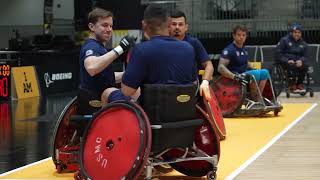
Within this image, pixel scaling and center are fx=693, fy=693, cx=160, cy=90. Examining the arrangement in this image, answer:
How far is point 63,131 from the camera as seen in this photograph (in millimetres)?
6688

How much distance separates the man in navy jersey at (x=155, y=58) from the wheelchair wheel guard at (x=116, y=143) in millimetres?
268

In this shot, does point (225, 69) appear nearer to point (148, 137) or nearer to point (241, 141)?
point (241, 141)

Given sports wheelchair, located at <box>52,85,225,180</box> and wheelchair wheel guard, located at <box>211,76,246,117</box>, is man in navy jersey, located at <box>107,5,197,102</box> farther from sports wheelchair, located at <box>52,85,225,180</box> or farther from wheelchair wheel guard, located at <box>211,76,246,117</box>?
wheelchair wheel guard, located at <box>211,76,246,117</box>

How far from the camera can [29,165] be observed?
7035 mm

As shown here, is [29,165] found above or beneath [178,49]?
beneath

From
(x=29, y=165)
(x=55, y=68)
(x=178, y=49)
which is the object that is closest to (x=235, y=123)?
(x=29, y=165)

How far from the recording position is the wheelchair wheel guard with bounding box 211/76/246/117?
1121cm

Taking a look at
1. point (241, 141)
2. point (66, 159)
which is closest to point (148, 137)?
point (66, 159)

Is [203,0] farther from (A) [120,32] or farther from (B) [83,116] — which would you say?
(B) [83,116]

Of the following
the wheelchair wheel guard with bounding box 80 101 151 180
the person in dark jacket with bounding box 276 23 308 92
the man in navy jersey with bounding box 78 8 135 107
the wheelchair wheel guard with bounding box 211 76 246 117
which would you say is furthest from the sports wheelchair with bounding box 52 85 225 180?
the person in dark jacket with bounding box 276 23 308 92

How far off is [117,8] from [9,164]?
16628mm

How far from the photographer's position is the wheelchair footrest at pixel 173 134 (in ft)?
17.8

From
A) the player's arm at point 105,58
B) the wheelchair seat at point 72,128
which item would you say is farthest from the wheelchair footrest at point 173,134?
the wheelchair seat at point 72,128

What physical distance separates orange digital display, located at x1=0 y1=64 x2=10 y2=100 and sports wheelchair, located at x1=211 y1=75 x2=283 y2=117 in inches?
235
